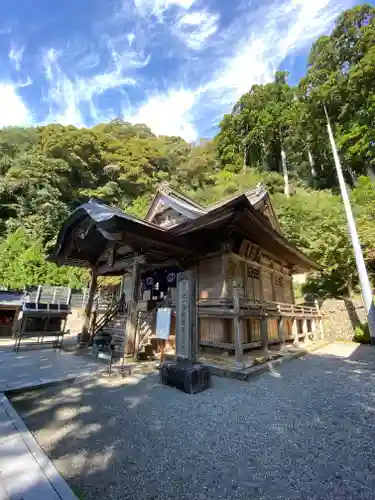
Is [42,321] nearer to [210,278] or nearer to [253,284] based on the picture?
[210,278]

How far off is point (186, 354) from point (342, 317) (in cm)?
1118

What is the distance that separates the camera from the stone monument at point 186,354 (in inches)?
181

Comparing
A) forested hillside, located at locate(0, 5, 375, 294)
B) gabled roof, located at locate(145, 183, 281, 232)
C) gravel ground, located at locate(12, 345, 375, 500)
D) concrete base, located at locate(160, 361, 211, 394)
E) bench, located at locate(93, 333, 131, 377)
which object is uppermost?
forested hillside, located at locate(0, 5, 375, 294)

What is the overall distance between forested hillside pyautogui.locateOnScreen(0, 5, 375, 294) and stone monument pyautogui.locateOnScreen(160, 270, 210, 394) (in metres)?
11.4

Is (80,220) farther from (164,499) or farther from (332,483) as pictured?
(332,483)

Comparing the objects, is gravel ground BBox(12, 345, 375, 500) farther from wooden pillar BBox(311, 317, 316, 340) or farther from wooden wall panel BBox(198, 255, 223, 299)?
wooden pillar BBox(311, 317, 316, 340)

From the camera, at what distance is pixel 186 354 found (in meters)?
5.10

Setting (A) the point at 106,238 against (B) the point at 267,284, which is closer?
(A) the point at 106,238

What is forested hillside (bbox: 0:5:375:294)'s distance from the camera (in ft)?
62.5

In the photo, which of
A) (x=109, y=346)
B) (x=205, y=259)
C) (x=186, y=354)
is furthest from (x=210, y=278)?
(x=109, y=346)

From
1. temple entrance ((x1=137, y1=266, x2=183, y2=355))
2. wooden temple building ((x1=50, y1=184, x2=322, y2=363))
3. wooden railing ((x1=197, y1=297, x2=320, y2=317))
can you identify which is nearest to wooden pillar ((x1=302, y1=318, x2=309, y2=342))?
wooden temple building ((x1=50, y1=184, x2=322, y2=363))

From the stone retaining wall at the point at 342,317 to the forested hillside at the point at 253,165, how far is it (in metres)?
→ 1.94

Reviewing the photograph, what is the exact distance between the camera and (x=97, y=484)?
2092 millimetres

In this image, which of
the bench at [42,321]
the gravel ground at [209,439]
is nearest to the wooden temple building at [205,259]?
the bench at [42,321]
